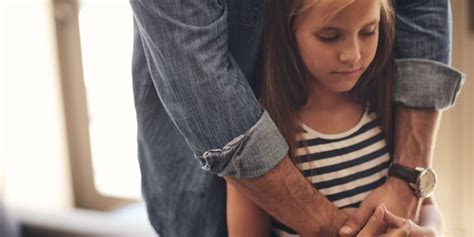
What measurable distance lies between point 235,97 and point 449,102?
0.88 ft

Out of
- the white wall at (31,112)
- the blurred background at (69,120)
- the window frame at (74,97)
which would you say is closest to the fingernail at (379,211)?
the blurred background at (69,120)

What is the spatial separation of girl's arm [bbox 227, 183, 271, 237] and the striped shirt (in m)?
0.02

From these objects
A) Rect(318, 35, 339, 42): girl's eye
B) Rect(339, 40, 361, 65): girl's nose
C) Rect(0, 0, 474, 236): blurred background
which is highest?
Rect(318, 35, 339, 42): girl's eye

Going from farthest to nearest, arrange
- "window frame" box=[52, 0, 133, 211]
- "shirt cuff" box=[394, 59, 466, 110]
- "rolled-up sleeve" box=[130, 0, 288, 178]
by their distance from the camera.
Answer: "window frame" box=[52, 0, 133, 211], "shirt cuff" box=[394, 59, 466, 110], "rolled-up sleeve" box=[130, 0, 288, 178]

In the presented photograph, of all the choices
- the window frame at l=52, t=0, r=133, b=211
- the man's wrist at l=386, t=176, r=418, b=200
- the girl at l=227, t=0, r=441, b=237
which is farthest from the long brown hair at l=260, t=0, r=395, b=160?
the window frame at l=52, t=0, r=133, b=211

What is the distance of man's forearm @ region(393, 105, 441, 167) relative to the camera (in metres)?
0.62

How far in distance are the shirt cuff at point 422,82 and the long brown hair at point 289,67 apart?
0.06ft

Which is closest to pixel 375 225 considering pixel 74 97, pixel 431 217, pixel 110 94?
pixel 431 217

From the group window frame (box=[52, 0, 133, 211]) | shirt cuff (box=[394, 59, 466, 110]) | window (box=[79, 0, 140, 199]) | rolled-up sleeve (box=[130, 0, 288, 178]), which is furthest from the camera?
window frame (box=[52, 0, 133, 211])

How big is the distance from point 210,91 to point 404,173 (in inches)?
9.6

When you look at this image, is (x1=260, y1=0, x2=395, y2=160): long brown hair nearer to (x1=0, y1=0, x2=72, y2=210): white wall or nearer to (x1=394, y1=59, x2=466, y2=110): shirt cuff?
(x1=394, y1=59, x2=466, y2=110): shirt cuff

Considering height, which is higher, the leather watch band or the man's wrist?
the leather watch band

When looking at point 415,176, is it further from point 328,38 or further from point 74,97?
point 74,97

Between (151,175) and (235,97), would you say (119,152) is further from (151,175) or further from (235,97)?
(235,97)
